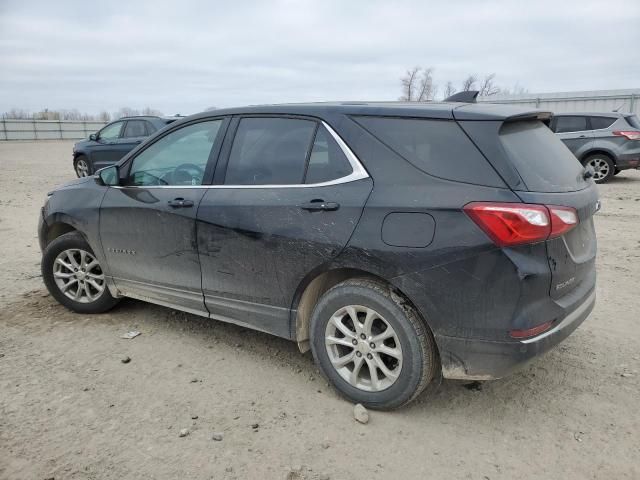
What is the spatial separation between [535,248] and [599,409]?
118 cm

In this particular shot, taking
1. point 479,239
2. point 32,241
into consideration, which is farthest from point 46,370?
point 32,241

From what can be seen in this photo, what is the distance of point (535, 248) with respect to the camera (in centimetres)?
254

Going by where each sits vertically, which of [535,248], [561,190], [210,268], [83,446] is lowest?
[83,446]

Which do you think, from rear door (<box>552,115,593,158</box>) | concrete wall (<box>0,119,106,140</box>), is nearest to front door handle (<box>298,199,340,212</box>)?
rear door (<box>552,115,593,158</box>)

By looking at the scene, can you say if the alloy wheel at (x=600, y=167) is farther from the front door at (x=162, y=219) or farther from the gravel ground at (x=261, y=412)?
the front door at (x=162, y=219)

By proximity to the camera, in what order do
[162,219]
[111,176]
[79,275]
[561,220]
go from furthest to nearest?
[79,275] → [111,176] → [162,219] → [561,220]

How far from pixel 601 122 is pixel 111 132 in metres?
11.8

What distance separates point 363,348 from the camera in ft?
9.75

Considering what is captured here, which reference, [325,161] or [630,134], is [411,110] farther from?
[630,134]

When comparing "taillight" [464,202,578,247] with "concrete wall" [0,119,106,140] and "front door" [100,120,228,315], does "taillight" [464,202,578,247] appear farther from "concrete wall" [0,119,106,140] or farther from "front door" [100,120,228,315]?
"concrete wall" [0,119,106,140]

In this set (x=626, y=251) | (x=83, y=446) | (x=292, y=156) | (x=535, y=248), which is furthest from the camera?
(x=626, y=251)

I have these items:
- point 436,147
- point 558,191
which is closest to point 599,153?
point 558,191

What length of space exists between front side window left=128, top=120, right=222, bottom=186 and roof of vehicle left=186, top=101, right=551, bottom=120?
0.39 m

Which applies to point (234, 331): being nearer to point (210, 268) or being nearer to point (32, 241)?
point (210, 268)
